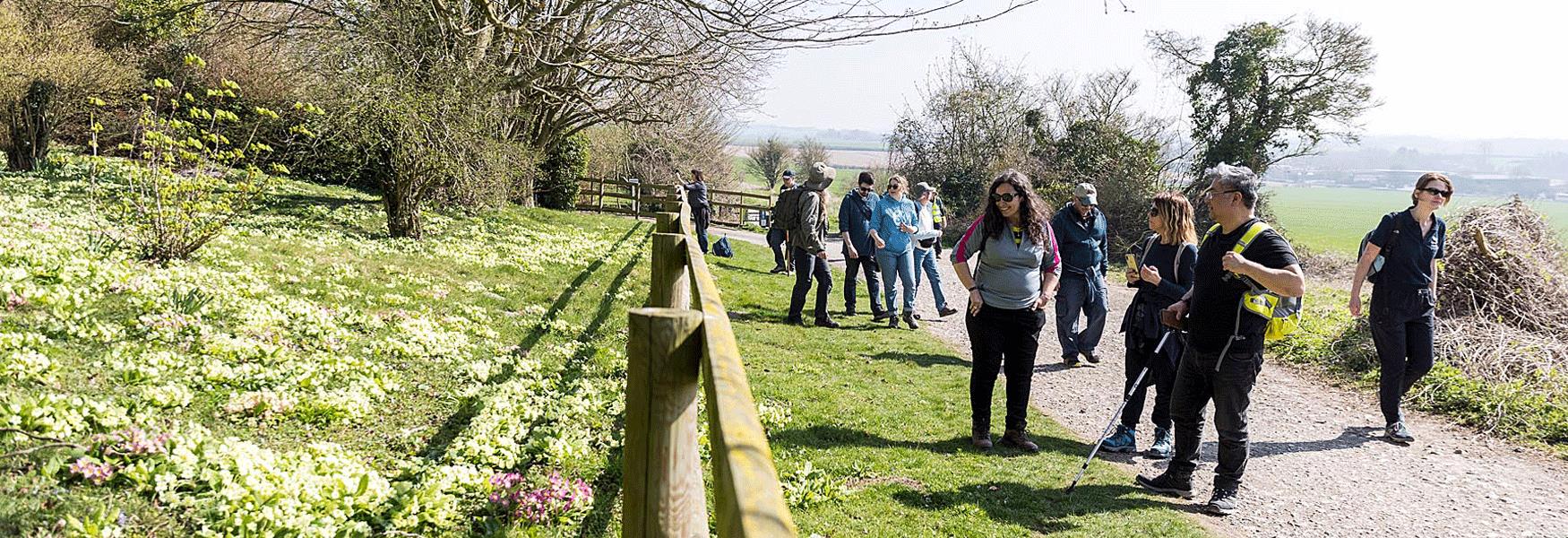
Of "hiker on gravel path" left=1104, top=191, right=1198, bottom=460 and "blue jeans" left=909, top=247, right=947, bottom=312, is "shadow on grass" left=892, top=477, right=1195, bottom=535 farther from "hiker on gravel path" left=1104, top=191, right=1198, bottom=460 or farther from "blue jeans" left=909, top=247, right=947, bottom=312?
"blue jeans" left=909, top=247, right=947, bottom=312

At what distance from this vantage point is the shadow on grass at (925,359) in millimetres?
8172

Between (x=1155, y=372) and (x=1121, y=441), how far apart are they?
0.52 metres

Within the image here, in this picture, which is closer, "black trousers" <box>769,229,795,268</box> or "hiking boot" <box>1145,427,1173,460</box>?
"hiking boot" <box>1145,427,1173,460</box>

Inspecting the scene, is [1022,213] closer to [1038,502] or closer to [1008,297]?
[1008,297]

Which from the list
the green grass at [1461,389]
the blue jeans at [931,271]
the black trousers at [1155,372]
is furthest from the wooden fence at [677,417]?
the blue jeans at [931,271]

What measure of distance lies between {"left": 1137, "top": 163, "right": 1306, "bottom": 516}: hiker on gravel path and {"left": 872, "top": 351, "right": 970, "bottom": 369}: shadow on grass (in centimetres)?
342

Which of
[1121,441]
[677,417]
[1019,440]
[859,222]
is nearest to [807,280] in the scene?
[859,222]

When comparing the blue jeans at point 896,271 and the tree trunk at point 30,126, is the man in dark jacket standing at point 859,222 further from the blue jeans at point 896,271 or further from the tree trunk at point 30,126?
the tree trunk at point 30,126

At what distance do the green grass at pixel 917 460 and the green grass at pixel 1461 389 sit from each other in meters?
3.66

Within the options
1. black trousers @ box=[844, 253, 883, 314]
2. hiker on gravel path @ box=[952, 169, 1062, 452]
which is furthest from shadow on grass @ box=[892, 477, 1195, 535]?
black trousers @ box=[844, 253, 883, 314]

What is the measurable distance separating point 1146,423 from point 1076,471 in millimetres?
1635

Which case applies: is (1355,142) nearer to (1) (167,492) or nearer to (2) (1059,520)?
(2) (1059,520)

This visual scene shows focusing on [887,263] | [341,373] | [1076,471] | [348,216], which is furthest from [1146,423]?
[348,216]

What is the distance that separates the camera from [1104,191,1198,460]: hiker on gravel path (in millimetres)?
5648
